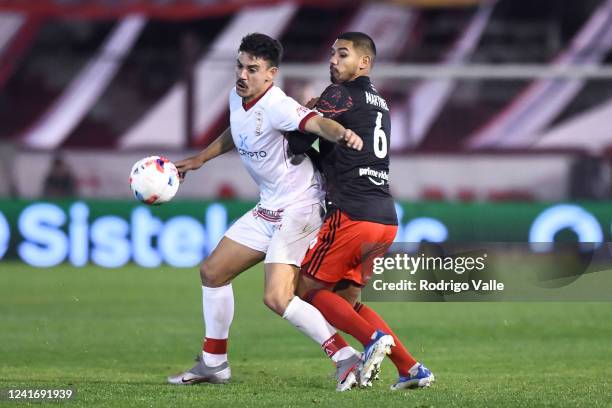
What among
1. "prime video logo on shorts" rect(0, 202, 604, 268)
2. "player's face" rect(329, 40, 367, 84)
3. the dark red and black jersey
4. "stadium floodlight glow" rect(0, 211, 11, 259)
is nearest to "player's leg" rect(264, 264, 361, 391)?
the dark red and black jersey

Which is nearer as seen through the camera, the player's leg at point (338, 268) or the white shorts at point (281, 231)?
the player's leg at point (338, 268)

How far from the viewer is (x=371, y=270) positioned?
8250 millimetres

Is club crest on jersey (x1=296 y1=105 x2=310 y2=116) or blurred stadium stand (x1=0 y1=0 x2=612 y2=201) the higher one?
blurred stadium stand (x1=0 y1=0 x2=612 y2=201)

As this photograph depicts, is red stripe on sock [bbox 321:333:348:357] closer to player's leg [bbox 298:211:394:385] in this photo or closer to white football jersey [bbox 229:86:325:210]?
player's leg [bbox 298:211:394:385]

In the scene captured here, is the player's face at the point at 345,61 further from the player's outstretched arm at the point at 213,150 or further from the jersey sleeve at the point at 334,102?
the player's outstretched arm at the point at 213,150

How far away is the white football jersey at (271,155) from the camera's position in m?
8.26

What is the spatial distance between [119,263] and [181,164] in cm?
943

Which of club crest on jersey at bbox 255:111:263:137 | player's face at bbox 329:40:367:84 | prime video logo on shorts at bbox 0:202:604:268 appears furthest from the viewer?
prime video logo on shorts at bbox 0:202:604:268

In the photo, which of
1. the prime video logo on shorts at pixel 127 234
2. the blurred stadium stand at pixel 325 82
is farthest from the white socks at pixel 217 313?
the blurred stadium stand at pixel 325 82

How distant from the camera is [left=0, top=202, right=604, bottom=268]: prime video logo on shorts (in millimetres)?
17844

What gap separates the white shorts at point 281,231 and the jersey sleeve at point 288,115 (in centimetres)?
57

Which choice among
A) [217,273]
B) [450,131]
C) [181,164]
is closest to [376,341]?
[217,273]

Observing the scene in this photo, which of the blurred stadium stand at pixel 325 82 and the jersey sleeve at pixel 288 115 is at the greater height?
the blurred stadium stand at pixel 325 82

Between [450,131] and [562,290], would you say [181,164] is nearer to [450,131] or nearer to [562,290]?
[562,290]
